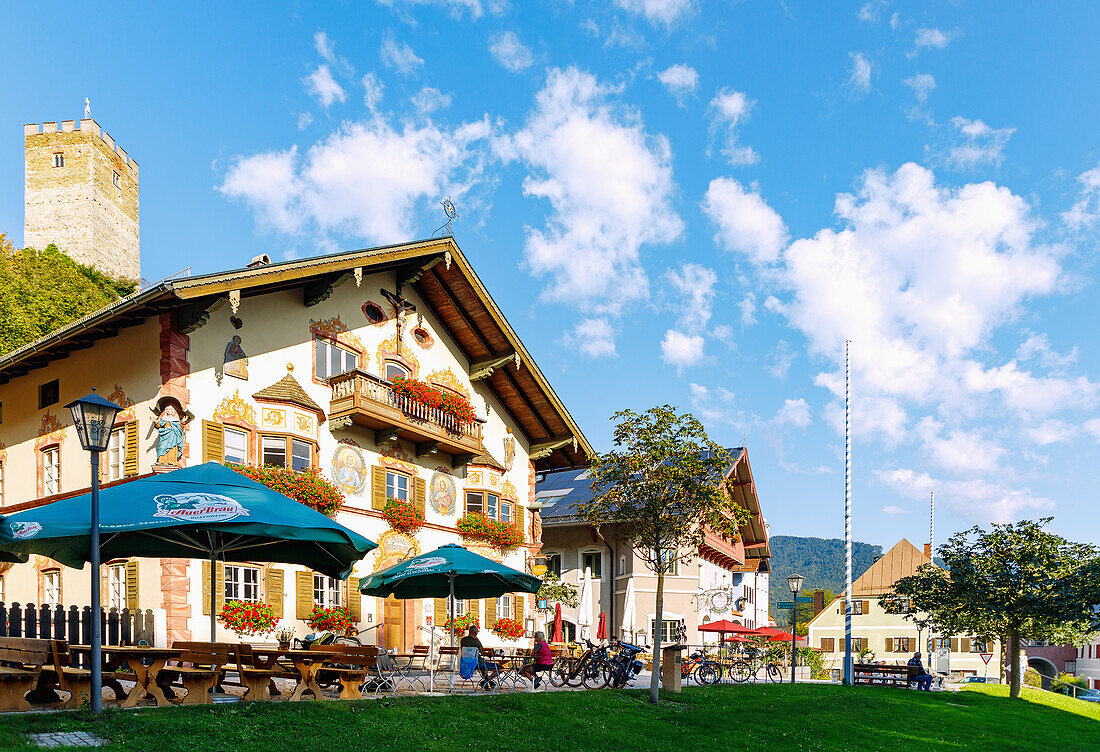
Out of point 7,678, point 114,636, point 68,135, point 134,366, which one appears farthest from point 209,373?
point 68,135

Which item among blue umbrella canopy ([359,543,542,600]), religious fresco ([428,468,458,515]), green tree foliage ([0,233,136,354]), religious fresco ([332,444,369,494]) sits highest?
green tree foliage ([0,233,136,354])

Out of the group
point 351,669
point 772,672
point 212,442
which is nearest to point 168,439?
point 212,442

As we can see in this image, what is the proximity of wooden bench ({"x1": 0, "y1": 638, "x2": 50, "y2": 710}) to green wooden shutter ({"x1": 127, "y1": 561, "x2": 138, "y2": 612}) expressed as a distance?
25.1 feet

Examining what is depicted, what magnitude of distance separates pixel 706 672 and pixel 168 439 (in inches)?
628

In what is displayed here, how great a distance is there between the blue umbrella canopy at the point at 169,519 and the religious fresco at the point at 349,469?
30.5ft

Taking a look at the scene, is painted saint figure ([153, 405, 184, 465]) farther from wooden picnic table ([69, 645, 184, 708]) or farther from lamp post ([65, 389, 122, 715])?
lamp post ([65, 389, 122, 715])

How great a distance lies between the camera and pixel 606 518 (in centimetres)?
2075

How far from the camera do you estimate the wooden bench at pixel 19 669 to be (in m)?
11.9

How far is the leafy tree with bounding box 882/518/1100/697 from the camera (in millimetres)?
29703

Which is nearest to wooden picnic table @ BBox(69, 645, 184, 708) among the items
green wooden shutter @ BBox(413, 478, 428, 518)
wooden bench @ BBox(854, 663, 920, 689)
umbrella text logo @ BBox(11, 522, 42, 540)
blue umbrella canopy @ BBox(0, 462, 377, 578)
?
blue umbrella canopy @ BBox(0, 462, 377, 578)

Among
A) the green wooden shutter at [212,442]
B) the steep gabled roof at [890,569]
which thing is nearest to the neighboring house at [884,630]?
the steep gabled roof at [890,569]

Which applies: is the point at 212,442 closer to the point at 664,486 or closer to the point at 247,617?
the point at 247,617

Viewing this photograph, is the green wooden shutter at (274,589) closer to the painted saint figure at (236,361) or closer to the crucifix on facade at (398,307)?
the painted saint figure at (236,361)

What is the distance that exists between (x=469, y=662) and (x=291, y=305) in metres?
9.75
